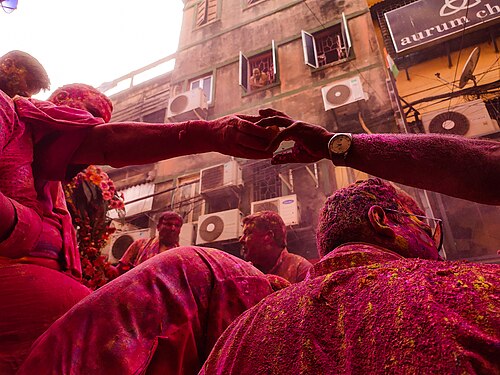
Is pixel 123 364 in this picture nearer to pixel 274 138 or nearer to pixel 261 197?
pixel 274 138

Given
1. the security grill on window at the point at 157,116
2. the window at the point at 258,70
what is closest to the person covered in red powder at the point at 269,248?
the window at the point at 258,70

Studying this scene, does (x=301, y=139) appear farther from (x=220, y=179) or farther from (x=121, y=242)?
(x=121, y=242)

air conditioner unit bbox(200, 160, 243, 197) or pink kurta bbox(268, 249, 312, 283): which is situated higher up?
air conditioner unit bbox(200, 160, 243, 197)

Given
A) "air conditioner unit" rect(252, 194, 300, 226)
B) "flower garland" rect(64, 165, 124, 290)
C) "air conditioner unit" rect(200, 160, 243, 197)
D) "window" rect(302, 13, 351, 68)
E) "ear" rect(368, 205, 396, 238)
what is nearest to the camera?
"ear" rect(368, 205, 396, 238)

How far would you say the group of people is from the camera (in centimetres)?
A: 76

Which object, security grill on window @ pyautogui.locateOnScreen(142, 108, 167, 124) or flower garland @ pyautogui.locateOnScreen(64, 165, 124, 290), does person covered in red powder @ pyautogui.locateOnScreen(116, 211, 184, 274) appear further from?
security grill on window @ pyautogui.locateOnScreen(142, 108, 167, 124)

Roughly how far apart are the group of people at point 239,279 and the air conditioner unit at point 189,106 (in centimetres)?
891

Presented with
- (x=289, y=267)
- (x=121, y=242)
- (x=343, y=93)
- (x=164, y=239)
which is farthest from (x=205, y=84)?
(x=289, y=267)

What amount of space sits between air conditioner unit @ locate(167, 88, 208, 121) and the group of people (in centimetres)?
891

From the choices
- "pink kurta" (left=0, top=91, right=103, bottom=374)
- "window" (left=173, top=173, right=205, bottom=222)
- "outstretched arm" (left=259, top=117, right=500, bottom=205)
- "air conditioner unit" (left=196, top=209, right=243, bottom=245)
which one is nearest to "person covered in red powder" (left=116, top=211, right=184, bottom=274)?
"air conditioner unit" (left=196, top=209, right=243, bottom=245)

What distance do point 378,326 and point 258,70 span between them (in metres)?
11.4

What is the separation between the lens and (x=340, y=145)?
62.5 inches

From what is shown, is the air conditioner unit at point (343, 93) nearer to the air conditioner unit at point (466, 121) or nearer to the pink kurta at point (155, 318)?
the air conditioner unit at point (466, 121)

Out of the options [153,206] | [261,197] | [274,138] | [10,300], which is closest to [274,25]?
[261,197]
